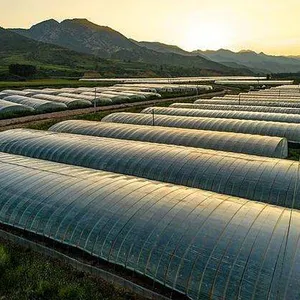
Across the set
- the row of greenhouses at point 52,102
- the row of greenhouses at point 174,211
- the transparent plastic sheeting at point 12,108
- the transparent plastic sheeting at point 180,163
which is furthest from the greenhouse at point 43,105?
the row of greenhouses at point 174,211

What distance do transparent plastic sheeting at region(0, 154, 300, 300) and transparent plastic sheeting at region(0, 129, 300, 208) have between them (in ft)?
13.0

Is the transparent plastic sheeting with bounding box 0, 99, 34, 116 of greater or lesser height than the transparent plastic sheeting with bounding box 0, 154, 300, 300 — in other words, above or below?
above

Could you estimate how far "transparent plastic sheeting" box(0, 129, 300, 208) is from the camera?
62.4ft

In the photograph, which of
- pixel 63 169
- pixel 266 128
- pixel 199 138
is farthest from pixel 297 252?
pixel 266 128

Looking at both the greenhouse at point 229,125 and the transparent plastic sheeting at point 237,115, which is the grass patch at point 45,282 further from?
the transparent plastic sheeting at point 237,115

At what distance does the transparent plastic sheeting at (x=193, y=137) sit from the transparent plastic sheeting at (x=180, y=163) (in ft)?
13.5

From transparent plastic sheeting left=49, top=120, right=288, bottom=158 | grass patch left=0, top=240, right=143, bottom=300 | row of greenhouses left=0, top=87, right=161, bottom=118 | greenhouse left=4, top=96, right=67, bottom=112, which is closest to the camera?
grass patch left=0, top=240, right=143, bottom=300

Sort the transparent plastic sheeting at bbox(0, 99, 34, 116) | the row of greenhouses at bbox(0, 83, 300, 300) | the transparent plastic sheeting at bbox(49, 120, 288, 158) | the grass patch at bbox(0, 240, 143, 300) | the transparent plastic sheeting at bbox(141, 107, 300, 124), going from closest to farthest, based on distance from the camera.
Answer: the row of greenhouses at bbox(0, 83, 300, 300) → the grass patch at bbox(0, 240, 143, 300) → the transparent plastic sheeting at bbox(49, 120, 288, 158) → the transparent plastic sheeting at bbox(141, 107, 300, 124) → the transparent plastic sheeting at bbox(0, 99, 34, 116)

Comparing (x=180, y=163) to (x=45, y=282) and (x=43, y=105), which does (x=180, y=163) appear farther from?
(x=43, y=105)

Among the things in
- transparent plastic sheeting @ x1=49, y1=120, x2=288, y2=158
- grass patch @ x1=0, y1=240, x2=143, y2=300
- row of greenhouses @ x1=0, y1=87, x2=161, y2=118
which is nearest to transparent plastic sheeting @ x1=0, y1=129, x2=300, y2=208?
transparent plastic sheeting @ x1=49, y1=120, x2=288, y2=158

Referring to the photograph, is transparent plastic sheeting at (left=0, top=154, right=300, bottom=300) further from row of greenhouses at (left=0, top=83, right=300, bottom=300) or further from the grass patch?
the grass patch

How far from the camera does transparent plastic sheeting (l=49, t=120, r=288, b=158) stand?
26.6 metres

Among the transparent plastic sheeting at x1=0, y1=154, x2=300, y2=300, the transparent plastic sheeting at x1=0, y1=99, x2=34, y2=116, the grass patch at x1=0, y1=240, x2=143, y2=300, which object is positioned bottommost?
the grass patch at x1=0, y1=240, x2=143, y2=300

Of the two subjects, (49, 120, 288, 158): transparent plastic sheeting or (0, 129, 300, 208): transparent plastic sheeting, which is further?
(49, 120, 288, 158): transparent plastic sheeting
